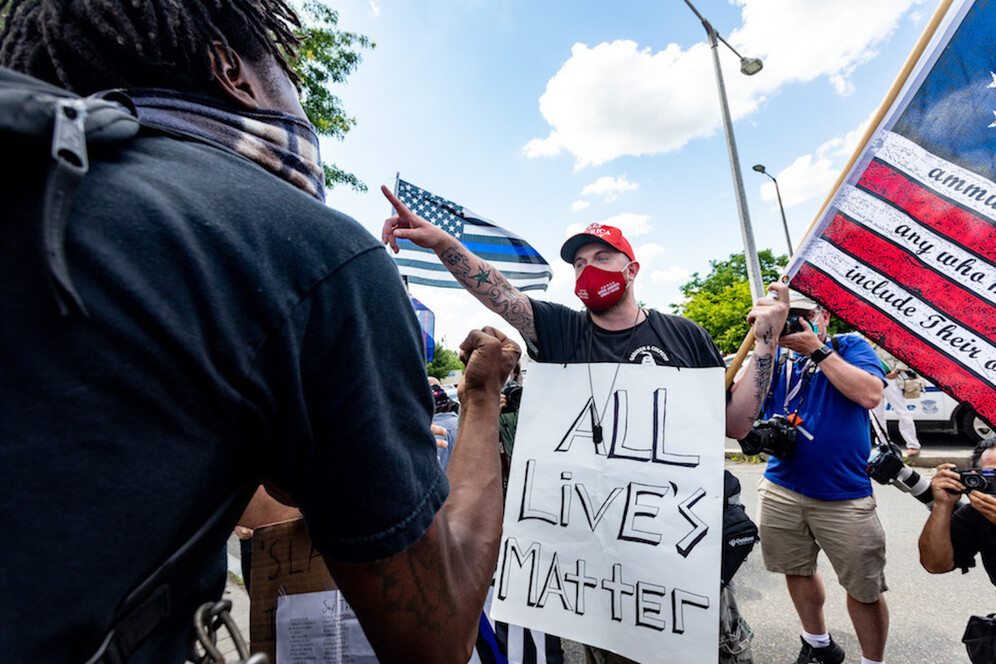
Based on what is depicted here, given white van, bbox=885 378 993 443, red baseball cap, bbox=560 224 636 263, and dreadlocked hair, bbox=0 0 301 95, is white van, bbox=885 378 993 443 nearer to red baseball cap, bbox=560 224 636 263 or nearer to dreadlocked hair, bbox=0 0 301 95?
red baseball cap, bbox=560 224 636 263

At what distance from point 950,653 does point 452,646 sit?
3897 millimetres

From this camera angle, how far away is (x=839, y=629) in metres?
3.32

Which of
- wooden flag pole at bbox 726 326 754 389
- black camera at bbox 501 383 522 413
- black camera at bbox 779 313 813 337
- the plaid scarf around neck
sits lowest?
black camera at bbox 501 383 522 413

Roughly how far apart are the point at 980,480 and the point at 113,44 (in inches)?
138

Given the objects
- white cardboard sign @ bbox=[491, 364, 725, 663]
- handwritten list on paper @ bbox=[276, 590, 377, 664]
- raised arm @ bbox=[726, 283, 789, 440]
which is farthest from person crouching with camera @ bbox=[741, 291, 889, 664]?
handwritten list on paper @ bbox=[276, 590, 377, 664]

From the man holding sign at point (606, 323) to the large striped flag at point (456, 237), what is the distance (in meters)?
2.02

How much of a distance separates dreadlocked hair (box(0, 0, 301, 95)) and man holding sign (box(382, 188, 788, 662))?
4.44 ft

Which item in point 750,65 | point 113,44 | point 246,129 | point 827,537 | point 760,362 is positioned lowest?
point 827,537

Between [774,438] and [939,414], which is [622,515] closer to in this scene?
[774,438]

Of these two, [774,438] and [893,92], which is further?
[774,438]

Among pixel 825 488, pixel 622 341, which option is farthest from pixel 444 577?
pixel 825 488

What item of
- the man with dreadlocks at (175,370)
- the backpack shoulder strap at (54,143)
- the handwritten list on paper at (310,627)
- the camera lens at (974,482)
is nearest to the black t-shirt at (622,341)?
the camera lens at (974,482)

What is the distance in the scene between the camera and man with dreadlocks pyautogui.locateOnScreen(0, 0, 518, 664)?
42 centimetres

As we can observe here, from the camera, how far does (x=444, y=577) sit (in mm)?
711
